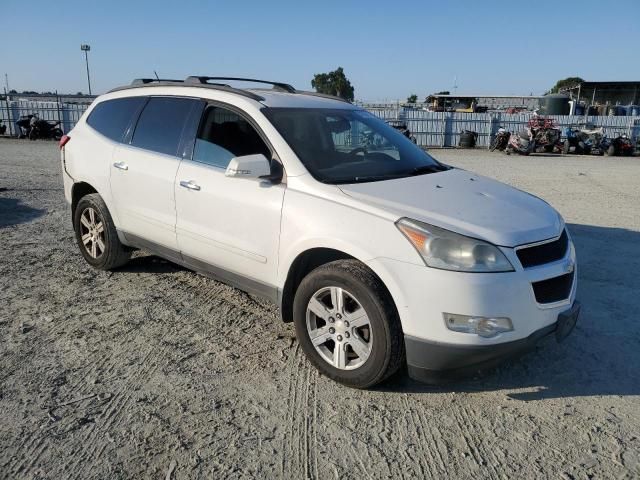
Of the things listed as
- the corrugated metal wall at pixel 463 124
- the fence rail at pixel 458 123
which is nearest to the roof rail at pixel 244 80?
the fence rail at pixel 458 123

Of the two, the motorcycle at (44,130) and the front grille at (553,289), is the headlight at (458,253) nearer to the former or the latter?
the front grille at (553,289)

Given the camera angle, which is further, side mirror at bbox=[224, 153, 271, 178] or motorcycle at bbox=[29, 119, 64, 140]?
motorcycle at bbox=[29, 119, 64, 140]

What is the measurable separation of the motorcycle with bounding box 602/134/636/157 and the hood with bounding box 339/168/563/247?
72.4 ft

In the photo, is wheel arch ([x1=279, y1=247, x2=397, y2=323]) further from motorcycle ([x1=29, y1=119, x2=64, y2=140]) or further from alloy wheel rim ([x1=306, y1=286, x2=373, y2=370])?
motorcycle ([x1=29, y1=119, x2=64, y2=140])

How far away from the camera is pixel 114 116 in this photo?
193 inches

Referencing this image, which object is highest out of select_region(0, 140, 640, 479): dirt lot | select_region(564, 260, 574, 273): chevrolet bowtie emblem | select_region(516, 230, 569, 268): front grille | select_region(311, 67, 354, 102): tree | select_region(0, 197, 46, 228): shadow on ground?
select_region(311, 67, 354, 102): tree

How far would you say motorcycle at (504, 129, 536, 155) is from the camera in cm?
2136

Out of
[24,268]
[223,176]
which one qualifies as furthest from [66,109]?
[223,176]

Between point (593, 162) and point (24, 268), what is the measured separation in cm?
1946

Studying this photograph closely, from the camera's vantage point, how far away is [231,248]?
12.1 feet

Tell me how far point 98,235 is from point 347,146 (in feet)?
8.67

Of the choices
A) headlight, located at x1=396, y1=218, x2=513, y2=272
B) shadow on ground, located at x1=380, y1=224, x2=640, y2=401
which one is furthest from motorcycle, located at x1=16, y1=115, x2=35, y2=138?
headlight, located at x1=396, y1=218, x2=513, y2=272

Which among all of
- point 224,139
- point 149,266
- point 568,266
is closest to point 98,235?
point 149,266

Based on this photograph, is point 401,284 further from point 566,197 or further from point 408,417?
point 566,197
